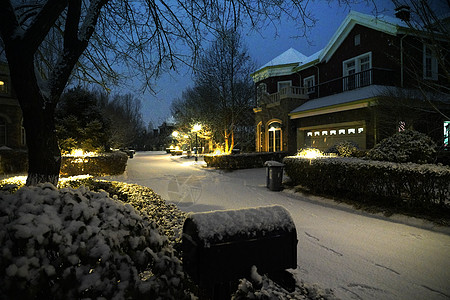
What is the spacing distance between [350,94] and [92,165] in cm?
1608

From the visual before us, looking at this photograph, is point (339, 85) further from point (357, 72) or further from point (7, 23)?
point (7, 23)

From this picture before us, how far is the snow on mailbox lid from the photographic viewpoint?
2.19m

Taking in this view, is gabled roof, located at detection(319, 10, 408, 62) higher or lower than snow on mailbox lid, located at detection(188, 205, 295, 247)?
higher

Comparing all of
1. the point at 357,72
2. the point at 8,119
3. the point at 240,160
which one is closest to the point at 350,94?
the point at 357,72

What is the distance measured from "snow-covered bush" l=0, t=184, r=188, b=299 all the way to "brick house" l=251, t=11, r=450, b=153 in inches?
480

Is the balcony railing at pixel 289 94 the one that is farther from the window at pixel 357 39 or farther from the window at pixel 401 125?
the window at pixel 401 125

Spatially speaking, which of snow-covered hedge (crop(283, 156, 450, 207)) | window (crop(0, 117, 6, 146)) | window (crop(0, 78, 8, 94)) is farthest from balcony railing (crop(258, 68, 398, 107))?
window (crop(0, 78, 8, 94))

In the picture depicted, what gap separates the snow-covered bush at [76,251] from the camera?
57.4 inches

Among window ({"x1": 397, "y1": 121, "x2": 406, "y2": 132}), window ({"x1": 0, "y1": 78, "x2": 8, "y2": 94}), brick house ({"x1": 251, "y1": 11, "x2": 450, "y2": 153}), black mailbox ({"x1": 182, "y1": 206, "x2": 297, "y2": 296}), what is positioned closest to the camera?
black mailbox ({"x1": 182, "y1": 206, "x2": 297, "y2": 296})

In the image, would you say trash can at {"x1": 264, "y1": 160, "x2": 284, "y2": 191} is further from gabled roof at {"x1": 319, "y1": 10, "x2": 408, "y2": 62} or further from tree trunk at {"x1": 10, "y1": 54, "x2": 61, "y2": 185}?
gabled roof at {"x1": 319, "y1": 10, "x2": 408, "y2": 62}

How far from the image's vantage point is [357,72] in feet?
54.3

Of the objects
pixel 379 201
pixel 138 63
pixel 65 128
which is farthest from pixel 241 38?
pixel 379 201

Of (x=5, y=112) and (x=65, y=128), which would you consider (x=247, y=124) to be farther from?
(x=5, y=112)

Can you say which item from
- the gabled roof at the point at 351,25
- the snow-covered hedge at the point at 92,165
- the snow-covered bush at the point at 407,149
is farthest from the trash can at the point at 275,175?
the gabled roof at the point at 351,25
